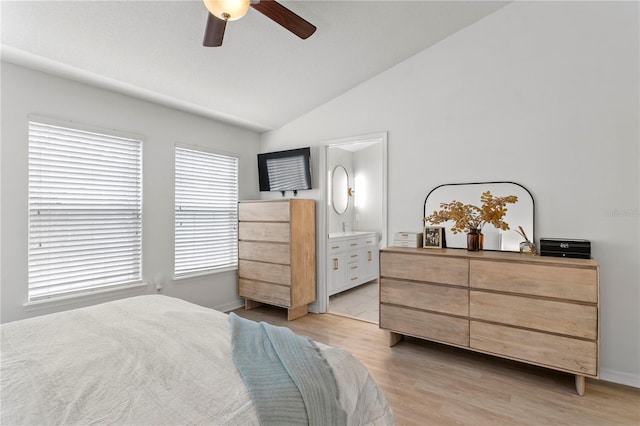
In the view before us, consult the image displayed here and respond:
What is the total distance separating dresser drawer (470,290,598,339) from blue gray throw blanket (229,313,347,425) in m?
1.65

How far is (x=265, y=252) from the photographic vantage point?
153 inches

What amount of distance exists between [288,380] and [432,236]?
2.27 m

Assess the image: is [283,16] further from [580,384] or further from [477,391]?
[580,384]

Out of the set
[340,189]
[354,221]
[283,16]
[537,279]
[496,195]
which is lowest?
[537,279]

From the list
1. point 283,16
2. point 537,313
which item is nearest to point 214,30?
point 283,16

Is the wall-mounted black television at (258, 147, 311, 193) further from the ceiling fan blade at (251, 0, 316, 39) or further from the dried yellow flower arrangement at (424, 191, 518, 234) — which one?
the ceiling fan blade at (251, 0, 316, 39)

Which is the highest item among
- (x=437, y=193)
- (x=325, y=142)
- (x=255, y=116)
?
(x=255, y=116)

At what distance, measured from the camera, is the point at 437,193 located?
318cm

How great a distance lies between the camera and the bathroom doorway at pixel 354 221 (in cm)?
426

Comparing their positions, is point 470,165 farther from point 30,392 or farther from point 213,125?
point 30,392

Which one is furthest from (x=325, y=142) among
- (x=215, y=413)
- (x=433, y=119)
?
(x=215, y=413)

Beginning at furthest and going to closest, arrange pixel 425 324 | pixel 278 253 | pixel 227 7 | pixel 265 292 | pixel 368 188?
pixel 368 188 → pixel 265 292 → pixel 278 253 → pixel 425 324 → pixel 227 7

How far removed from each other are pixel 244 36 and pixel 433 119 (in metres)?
1.88

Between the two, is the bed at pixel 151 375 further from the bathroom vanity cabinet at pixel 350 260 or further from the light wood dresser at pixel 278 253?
the bathroom vanity cabinet at pixel 350 260
